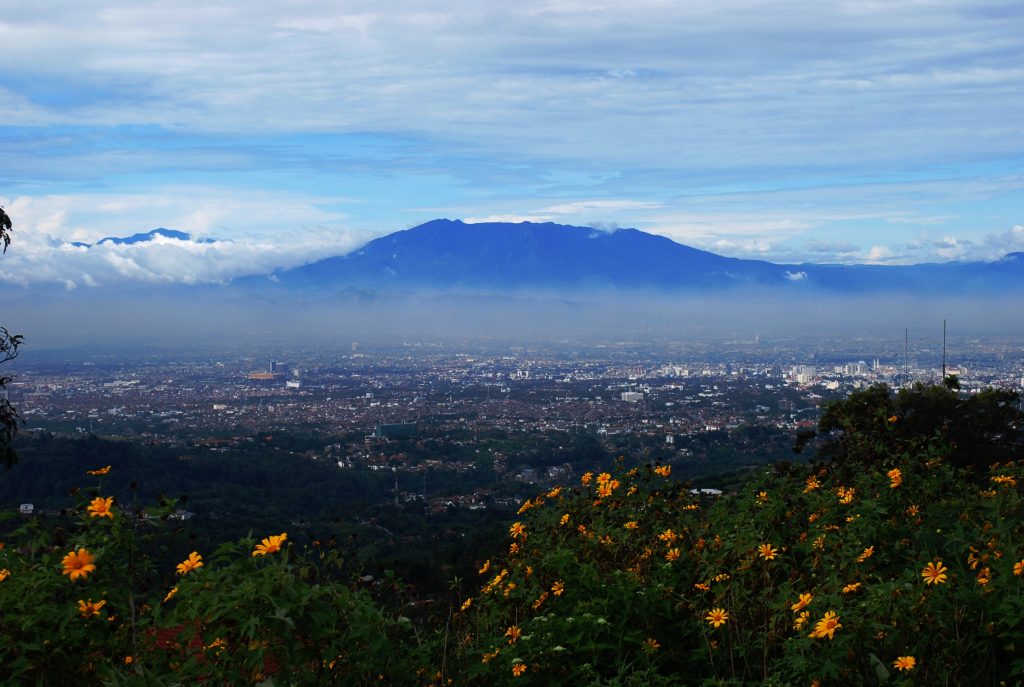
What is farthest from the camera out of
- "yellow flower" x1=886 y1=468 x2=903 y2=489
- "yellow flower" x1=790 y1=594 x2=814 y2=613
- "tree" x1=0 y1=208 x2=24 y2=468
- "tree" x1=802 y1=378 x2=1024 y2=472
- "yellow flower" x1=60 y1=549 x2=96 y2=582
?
"tree" x1=802 y1=378 x2=1024 y2=472

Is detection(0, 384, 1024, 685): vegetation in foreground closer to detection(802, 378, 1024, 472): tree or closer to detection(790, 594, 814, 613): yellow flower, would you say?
detection(790, 594, 814, 613): yellow flower

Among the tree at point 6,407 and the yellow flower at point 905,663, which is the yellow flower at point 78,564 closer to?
the yellow flower at point 905,663

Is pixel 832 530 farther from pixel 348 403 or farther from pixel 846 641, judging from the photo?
pixel 348 403

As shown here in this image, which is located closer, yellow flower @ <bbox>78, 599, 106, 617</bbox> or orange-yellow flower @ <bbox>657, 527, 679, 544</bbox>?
yellow flower @ <bbox>78, 599, 106, 617</bbox>

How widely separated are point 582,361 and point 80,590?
85800mm

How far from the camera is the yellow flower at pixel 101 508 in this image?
331 cm

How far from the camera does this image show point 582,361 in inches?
3497

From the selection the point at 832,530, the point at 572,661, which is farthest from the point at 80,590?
the point at 832,530

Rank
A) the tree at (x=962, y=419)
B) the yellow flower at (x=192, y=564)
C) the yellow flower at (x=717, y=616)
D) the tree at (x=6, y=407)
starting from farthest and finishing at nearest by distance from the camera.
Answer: the tree at (x=962, y=419), the tree at (x=6, y=407), the yellow flower at (x=717, y=616), the yellow flower at (x=192, y=564)

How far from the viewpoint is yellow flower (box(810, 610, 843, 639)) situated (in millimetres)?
3336

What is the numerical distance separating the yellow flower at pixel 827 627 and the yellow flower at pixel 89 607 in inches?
90.5

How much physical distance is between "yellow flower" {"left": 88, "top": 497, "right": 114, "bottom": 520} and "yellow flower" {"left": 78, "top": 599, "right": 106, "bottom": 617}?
0.27m

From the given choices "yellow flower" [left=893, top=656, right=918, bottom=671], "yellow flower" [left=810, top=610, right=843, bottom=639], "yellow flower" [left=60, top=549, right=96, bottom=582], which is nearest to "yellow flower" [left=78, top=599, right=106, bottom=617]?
"yellow flower" [left=60, top=549, right=96, bottom=582]

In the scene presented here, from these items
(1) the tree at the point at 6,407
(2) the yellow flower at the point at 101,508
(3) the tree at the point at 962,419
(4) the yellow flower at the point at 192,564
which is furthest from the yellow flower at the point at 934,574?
(3) the tree at the point at 962,419
